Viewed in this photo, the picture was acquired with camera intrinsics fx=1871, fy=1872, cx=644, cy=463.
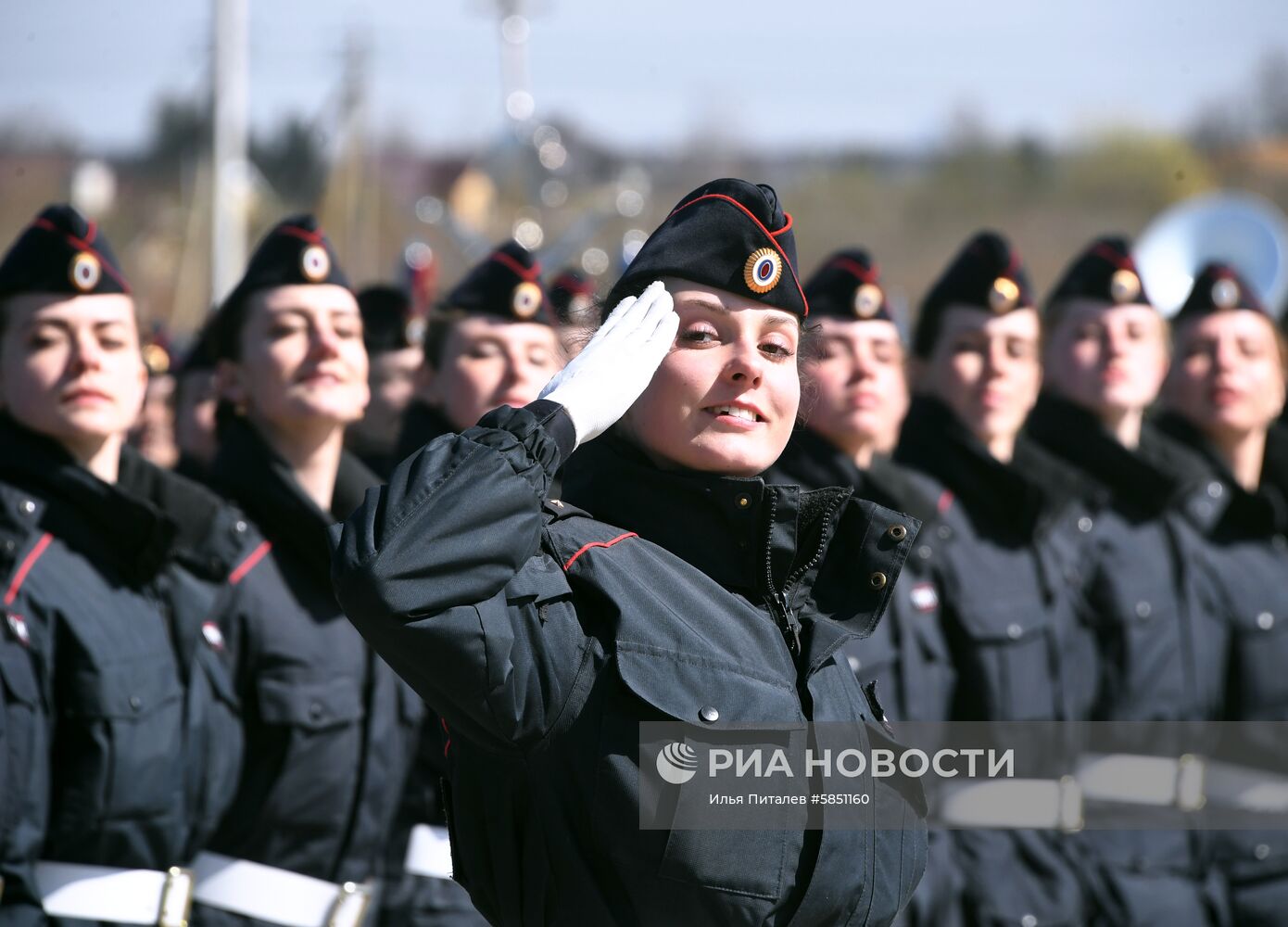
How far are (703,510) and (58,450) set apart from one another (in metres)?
2.32

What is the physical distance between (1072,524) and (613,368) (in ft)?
14.4

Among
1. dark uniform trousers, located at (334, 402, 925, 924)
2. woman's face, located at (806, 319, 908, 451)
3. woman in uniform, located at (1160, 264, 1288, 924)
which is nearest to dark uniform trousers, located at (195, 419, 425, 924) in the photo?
woman's face, located at (806, 319, 908, 451)

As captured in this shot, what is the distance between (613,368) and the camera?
117 inches

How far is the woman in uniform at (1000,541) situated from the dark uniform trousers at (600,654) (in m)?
3.17

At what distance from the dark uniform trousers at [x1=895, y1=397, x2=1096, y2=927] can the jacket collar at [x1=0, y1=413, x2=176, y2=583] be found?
2799mm

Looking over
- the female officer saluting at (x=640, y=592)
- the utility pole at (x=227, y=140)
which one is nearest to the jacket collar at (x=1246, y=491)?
the female officer saluting at (x=640, y=592)

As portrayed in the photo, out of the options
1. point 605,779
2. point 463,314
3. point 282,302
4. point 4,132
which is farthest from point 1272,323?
point 4,132

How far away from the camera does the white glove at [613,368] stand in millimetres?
2938

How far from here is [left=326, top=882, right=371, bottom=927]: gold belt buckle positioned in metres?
5.02

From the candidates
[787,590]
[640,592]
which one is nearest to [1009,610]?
[787,590]

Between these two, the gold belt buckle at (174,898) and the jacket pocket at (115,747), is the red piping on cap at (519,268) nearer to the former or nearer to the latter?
the jacket pocket at (115,747)

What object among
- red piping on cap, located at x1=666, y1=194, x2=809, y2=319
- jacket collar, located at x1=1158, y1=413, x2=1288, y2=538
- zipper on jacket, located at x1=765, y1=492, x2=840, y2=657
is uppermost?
red piping on cap, located at x1=666, y1=194, x2=809, y2=319

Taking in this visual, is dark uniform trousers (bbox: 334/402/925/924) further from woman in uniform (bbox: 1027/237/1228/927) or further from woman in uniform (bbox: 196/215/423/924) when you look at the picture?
woman in uniform (bbox: 1027/237/1228/927)

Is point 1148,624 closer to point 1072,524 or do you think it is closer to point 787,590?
point 1072,524
